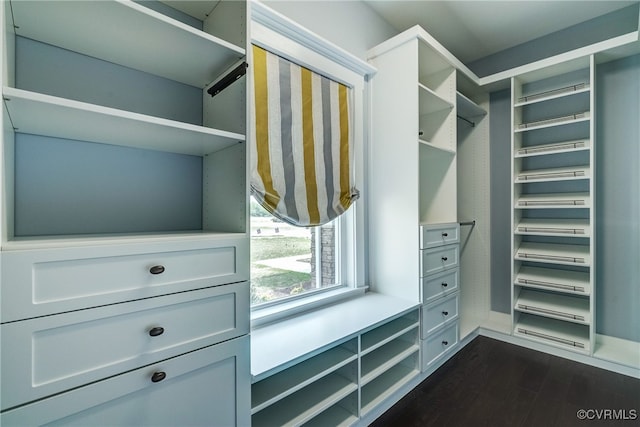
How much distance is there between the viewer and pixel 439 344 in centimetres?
220

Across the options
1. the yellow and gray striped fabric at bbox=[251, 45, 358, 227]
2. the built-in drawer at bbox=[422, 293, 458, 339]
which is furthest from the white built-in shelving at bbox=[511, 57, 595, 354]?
the yellow and gray striped fabric at bbox=[251, 45, 358, 227]

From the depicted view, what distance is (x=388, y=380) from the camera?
190 centimetres

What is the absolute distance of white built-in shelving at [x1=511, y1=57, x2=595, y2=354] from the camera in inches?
90.2

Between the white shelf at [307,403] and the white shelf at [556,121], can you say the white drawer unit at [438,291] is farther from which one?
the white shelf at [556,121]

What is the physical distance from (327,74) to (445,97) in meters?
1.10

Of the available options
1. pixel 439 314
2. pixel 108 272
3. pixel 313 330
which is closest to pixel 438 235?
pixel 439 314

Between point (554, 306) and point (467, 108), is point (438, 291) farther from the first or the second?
point (467, 108)

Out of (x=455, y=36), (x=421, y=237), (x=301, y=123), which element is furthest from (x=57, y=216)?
(x=455, y=36)

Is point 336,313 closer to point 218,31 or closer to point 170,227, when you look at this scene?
point 170,227

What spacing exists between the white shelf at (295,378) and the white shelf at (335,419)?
0.31 metres

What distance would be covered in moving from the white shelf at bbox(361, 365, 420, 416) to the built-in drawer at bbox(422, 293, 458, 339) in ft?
0.87

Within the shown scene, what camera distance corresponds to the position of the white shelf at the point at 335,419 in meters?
1.54

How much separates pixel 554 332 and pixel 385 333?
1.66 metres

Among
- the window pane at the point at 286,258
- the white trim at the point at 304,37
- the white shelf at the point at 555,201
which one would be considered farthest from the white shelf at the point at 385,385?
the white trim at the point at 304,37
